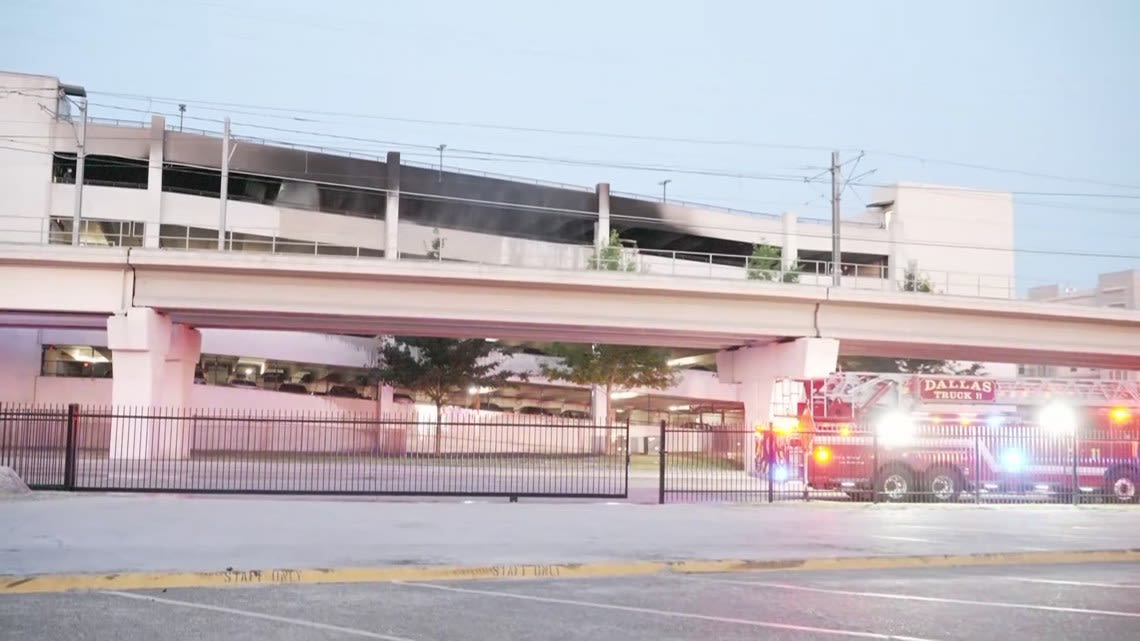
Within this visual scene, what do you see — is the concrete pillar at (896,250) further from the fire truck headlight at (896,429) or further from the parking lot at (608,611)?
the parking lot at (608,611)

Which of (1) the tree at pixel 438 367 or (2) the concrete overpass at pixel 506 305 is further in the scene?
(1) the tree at pixel 438 367

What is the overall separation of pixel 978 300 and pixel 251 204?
3765cm

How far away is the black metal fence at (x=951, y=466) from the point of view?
2534 centimetres

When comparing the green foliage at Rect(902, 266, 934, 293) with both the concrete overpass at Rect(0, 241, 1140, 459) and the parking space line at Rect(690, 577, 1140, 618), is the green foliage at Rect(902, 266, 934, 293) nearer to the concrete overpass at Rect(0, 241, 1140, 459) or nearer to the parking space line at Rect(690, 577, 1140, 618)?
the concrete overpass at Rect(0, 241, 1140, 459)

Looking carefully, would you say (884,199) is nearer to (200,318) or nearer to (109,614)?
(200,318)

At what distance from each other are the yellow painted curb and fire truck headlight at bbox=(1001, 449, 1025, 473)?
10.0 metres

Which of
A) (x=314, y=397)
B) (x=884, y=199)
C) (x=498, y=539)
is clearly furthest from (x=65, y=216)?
(x=884, y=199)

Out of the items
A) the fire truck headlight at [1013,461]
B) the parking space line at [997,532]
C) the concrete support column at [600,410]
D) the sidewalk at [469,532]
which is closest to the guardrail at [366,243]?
the concrete support column at [600,410]

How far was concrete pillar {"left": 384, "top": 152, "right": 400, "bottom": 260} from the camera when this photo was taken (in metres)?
60.9

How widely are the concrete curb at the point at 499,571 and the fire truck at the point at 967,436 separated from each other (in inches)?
365

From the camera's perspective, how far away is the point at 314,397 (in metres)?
52.3

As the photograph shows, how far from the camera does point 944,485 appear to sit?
83.8 feet

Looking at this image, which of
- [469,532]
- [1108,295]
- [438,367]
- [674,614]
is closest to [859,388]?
[469,532]

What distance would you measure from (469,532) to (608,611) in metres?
6.32
